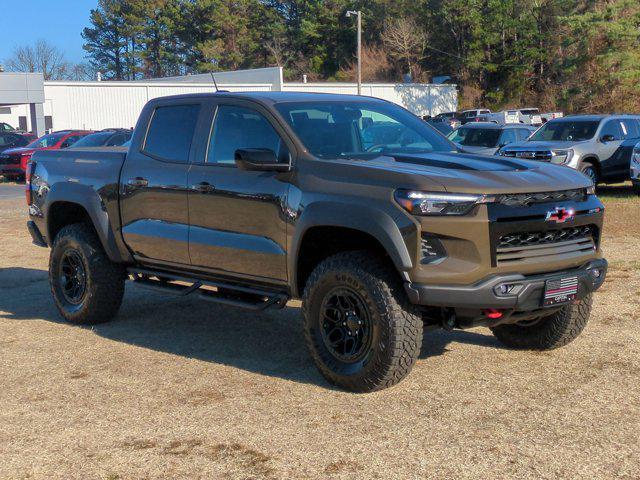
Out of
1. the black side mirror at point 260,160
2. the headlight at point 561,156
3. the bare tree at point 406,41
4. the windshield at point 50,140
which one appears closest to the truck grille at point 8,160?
the windshield at point 50,140

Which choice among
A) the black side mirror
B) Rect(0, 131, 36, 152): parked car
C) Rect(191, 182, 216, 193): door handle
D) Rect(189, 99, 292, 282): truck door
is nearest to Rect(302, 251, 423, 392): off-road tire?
Rect(189, 99, 292, 282): truck door

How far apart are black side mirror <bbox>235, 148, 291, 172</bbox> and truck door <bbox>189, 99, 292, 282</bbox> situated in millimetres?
93

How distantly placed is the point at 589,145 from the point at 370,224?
1446 centimetres

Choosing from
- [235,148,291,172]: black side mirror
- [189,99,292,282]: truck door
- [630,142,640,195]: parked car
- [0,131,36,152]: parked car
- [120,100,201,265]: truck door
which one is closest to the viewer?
[235,148,291,172]: black side mirror

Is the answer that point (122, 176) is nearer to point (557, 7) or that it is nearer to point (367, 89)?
point (367, 89)

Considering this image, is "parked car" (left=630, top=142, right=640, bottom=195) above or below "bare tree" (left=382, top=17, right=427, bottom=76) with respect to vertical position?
below

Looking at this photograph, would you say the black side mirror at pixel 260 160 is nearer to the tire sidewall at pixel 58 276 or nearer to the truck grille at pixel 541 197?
the truck grille at pixel 541 197

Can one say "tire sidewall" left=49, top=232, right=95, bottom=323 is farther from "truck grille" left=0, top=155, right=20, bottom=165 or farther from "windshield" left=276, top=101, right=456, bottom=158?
"truck grille" left=0, top=155, right=20, bottom=165

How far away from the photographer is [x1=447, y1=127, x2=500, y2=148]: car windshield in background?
68.7 feet

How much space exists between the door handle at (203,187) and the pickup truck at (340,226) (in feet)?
0.04

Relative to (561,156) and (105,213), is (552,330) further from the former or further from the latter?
(561,156)

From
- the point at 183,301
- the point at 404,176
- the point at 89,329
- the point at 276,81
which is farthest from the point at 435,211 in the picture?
the point at 276,81

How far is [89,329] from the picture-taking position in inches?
298

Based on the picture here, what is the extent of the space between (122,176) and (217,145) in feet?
3.60
